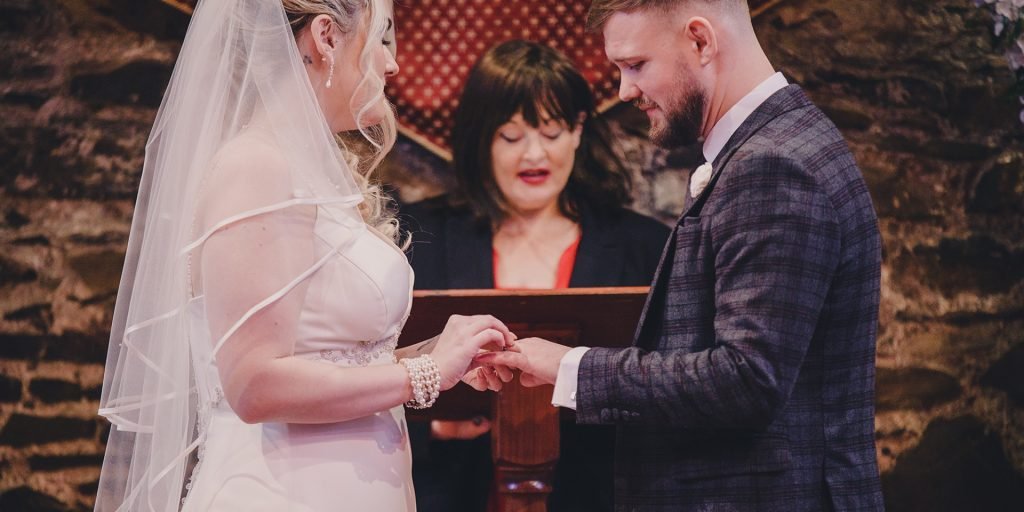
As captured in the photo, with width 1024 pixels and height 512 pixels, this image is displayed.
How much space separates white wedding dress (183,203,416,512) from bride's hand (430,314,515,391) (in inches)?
4.5

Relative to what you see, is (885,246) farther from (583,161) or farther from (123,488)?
(123,488)

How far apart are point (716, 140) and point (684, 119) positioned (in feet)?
0.28

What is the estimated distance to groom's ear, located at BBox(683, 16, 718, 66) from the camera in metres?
1.89

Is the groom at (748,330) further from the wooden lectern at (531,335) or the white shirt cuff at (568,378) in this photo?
the wooden lectern at (531,335)

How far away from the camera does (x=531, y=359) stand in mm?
1923

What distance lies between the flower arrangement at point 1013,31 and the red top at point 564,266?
1.53 meters

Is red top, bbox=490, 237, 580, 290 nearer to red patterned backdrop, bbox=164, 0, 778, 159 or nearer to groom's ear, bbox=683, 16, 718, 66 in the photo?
red patterned backdrop, bbox=164, 0, 778, 159

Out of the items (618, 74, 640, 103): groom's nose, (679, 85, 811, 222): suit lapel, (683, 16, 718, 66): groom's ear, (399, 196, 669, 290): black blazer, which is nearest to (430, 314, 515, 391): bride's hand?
(679, 85, 811, 222): suit lapel

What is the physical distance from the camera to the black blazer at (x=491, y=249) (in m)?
3.46

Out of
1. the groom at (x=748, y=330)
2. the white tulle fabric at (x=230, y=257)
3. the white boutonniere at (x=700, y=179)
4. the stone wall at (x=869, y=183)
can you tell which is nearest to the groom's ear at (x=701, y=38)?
the groom at (x=748, y=330)

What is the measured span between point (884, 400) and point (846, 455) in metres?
2.01

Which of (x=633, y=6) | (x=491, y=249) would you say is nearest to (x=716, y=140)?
(x=633, y=6)

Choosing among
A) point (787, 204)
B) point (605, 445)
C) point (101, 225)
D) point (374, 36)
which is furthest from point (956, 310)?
point (101, 225)

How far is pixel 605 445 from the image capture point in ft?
10.4
